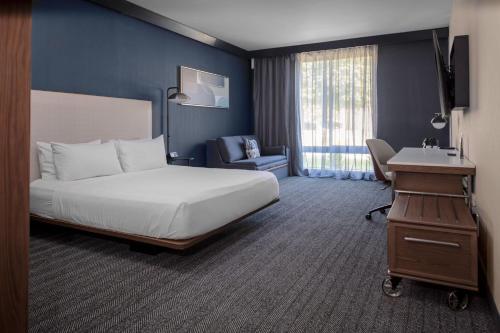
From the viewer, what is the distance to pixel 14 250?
2.57 ft

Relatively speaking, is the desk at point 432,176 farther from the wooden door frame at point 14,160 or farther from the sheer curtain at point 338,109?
the sheer curtain at point 338,109

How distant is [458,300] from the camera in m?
1.86

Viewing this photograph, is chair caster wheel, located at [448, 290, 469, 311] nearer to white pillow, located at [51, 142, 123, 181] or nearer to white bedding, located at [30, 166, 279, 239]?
white bedding, located at [30, 166, 279, 239]

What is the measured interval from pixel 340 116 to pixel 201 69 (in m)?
2.78

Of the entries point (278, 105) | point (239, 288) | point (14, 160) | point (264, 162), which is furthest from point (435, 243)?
point (278, 105)

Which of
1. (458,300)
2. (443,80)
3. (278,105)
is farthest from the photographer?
(278,105)

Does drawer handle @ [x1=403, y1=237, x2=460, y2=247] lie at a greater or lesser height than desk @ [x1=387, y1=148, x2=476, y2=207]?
lesser

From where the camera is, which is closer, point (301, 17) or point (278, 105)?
point (301, 17)

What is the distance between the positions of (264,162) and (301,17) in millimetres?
2327

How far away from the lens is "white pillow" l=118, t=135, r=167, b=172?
12.8 feet

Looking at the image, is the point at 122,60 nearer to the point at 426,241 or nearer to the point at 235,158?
the point at 235,158

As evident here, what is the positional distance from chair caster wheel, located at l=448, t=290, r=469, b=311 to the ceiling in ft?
12.4

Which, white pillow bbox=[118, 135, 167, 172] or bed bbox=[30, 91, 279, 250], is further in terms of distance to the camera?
white pillow bbox=[118, 135, 167, 172]

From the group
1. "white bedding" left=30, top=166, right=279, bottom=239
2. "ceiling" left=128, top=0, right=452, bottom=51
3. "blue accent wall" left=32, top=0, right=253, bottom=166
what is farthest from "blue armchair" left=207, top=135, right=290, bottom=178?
"white bedding" left=30, top=166, right=279, bottom=239
